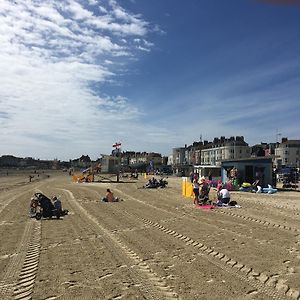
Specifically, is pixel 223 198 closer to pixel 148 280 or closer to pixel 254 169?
pixel 254 169

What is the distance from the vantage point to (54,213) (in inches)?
642

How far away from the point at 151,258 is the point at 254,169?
920 inches

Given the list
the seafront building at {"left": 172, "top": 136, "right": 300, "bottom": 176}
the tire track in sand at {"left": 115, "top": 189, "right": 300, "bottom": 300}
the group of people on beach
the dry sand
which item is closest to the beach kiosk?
the group of people on beach

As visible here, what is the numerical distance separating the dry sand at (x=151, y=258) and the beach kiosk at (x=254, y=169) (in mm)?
15175

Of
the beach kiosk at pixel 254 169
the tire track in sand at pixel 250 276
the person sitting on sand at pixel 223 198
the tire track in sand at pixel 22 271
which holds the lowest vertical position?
the tire track in sand at pixel 22 271

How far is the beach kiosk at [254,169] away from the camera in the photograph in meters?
A: 30.7

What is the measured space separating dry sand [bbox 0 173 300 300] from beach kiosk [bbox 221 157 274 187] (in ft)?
49.8

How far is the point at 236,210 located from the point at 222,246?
8589mm

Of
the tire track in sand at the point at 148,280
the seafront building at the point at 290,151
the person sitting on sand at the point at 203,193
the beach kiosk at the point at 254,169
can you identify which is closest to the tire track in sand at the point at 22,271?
the tire track in sand at the point at 148,280

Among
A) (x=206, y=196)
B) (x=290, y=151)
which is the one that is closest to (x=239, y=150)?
(x=290, y=151)

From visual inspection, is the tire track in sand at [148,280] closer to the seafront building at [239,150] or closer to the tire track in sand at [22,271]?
the tire track in sand at [22,271]

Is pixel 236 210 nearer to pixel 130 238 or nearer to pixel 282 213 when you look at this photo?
pixel 282 213

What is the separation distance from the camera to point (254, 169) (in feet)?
101

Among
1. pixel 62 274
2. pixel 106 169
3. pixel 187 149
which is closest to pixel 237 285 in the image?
pixel 62 274
